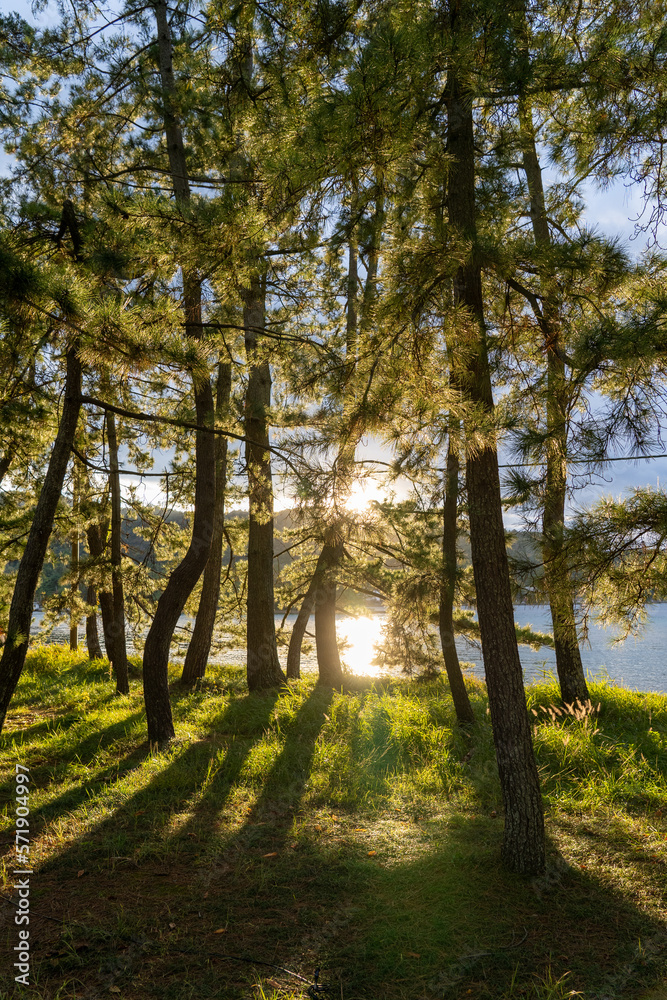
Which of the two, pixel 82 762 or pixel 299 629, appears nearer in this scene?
pixel 82 762

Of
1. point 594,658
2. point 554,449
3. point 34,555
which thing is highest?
point 554,449

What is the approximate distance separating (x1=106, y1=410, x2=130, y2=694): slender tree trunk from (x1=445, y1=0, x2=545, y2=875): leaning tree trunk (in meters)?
5.73

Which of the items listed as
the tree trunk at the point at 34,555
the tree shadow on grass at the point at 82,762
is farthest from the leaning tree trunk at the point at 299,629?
the tree trunk at the point at 34,555

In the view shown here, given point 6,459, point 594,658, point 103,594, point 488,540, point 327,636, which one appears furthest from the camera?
point 594,658

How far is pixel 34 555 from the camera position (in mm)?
4793

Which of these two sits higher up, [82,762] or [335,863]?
[82,762]

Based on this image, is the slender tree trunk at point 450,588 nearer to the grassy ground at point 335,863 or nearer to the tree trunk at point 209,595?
the grassy ground at point 335,863

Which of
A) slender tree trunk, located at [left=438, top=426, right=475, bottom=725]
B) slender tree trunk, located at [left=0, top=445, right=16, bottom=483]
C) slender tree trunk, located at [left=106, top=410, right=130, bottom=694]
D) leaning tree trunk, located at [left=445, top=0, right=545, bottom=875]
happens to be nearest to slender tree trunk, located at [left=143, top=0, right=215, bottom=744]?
slender tree trunk, located at [left=0, top=445, right=16, bottom=483]

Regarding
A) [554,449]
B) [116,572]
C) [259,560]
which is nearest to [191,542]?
[259,560]

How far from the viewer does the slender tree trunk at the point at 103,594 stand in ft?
28.3

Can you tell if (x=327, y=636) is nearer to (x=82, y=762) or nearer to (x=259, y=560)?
(x=259, y=560)

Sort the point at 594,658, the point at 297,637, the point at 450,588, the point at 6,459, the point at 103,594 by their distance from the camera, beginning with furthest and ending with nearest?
the point at 594,658 → the point at 297,637 → the point at 103,594 → the point at 6,459 → the point at 450,588

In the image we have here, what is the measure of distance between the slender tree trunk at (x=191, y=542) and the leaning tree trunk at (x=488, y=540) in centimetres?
308

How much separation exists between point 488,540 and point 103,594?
715cm
